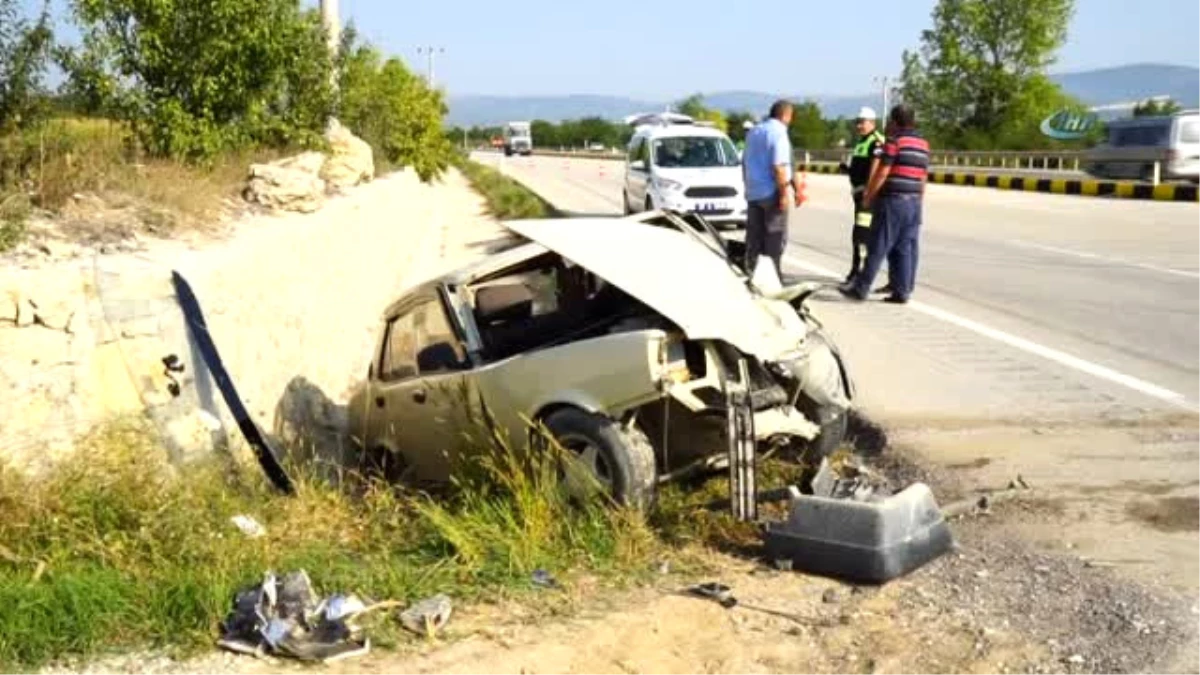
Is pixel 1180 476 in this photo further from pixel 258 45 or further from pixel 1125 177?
pixel 1125 177

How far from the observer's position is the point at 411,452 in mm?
7141

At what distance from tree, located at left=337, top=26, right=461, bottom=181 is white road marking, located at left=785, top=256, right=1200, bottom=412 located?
349 inches

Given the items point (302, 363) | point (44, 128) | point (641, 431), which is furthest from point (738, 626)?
point (44, 128)

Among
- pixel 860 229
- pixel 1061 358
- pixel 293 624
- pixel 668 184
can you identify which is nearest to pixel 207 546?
pixel 293 624

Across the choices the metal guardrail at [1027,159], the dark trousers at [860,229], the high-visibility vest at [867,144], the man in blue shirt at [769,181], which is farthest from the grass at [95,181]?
the metal guardrail at [1027,159]

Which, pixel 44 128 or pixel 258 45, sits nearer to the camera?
pixel 44 128

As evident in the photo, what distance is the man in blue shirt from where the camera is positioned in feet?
38.8

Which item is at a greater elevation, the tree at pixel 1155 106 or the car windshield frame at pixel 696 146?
the tree at pixel 1155 106

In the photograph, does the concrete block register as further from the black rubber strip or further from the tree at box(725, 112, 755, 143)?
the tree at box(725, 112, 755, 143)

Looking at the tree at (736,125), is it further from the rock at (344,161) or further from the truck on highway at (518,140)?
the rock at (344,161)

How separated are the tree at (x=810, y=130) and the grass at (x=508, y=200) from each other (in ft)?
121

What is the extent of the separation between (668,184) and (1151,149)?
53.1ft

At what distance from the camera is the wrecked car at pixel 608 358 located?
18.7ft

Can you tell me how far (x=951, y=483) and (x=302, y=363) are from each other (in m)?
4.64
